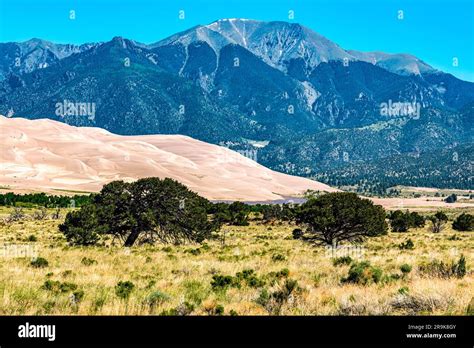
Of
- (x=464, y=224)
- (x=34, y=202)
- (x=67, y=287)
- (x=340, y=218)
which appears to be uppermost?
(x=340, y=218)

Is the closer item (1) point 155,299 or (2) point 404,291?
(1) point 155,299

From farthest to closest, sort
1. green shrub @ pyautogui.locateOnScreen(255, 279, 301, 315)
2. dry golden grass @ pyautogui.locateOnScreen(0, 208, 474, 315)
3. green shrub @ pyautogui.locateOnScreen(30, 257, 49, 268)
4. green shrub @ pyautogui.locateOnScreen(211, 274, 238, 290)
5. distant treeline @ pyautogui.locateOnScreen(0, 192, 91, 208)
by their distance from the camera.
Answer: distant treeline @ pyautogui.locateOnScreen(0, 192, 91, 208)
green shrub @ pyautogui.locateOnScreen(30, 257, 49, 268)
green shrub @ pyautogui.locateOnScreen(211, 274, 238, 290)
green shrub @ pyautogui.locateOnScreen(255, 279, 301, 315)
dry golden grass @ pyautogui.locateOnScreen(0, 208, 474, 315)

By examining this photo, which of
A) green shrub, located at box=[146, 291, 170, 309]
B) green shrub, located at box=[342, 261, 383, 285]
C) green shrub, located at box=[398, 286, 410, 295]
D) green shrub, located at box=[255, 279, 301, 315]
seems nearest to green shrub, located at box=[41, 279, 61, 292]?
green shrub, located at box=[146, 291, 170, 309]

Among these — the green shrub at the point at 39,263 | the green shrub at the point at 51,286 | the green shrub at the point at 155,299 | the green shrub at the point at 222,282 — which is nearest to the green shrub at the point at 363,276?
the green shrub at the point at 222,282

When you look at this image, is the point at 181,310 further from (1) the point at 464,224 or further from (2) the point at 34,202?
(2) the point at 34,202

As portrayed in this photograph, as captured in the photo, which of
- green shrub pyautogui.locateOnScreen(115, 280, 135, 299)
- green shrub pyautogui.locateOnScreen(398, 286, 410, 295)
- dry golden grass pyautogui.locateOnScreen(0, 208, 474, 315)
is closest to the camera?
dry golden grass pyautogui.locateOnScreen(0, 208, 474, 315)

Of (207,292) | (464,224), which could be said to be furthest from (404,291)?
(464,224)

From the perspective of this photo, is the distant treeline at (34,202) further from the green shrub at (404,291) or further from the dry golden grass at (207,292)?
the green shrub at (404,291)

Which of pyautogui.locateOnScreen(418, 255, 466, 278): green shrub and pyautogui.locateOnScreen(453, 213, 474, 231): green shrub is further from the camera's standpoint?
pyautogui.locateOnScreen(453, 213, 474, 231): green shrub

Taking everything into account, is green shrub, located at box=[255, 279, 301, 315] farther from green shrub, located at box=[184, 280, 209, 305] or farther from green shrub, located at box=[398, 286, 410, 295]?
green shrub, located at box=[398, 286, 410, 295]

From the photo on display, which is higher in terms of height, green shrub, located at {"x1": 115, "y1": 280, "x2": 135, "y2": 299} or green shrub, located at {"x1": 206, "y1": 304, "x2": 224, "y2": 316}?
green shrub, located at {"x1": 206, "y1": 304, "x2": 224, "y2": 316}
